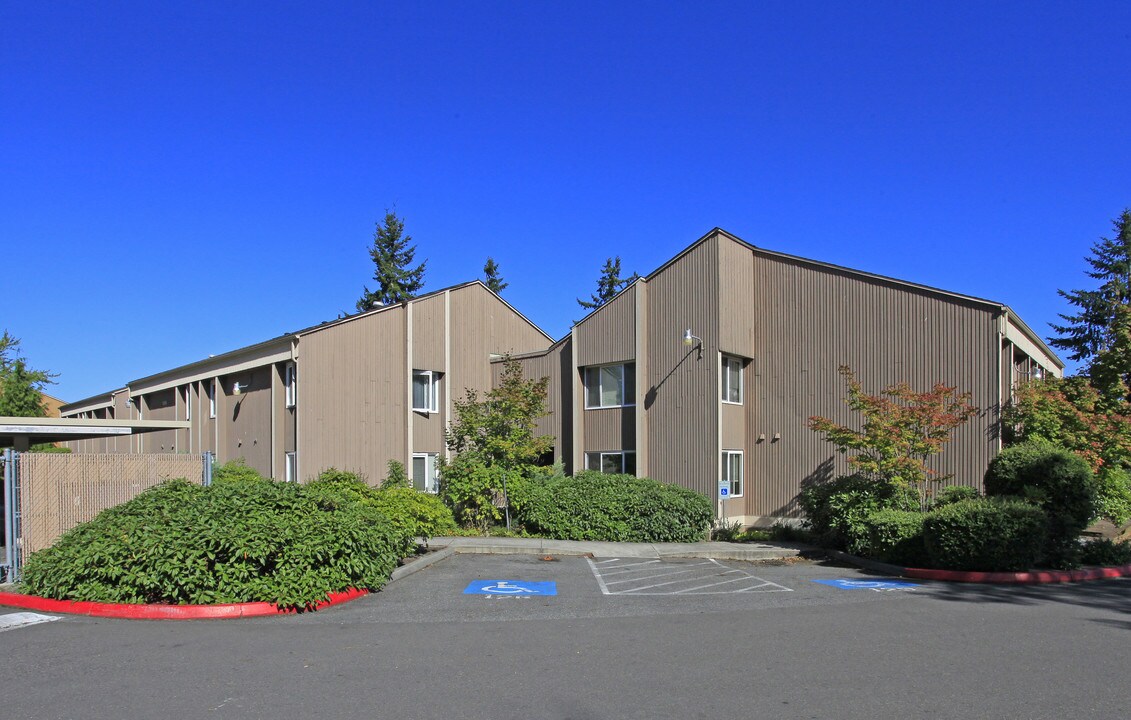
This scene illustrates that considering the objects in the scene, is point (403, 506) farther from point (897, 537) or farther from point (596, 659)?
point (897, 537)

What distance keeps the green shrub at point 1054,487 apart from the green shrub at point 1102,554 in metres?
0.37

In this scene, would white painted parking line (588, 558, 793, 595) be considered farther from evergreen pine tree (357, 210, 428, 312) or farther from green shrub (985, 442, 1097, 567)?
evergreen pine tree (357, 210, 428, 312)

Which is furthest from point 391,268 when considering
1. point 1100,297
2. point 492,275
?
point 1100,297

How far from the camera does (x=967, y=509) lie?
13758mm

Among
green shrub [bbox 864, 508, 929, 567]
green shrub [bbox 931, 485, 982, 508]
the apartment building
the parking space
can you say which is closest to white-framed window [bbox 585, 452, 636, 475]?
the apartment building

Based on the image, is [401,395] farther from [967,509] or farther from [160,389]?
[967,509]

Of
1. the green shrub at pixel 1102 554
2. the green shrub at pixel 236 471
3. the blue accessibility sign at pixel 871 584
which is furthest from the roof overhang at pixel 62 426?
the green shrub at pixel 1102 554

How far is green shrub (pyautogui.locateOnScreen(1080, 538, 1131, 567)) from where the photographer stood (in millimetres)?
14609

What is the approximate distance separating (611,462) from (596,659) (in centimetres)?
1683

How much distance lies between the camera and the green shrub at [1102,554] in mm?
14609

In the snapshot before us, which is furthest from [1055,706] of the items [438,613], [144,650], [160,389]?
[160,389]

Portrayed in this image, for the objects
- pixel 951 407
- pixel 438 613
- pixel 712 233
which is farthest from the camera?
pixel 712 233

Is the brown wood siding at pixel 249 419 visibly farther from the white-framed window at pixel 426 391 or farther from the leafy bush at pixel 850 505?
Answer: the leafy bush at pixel 850 505

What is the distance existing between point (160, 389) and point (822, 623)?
95.2 feet
